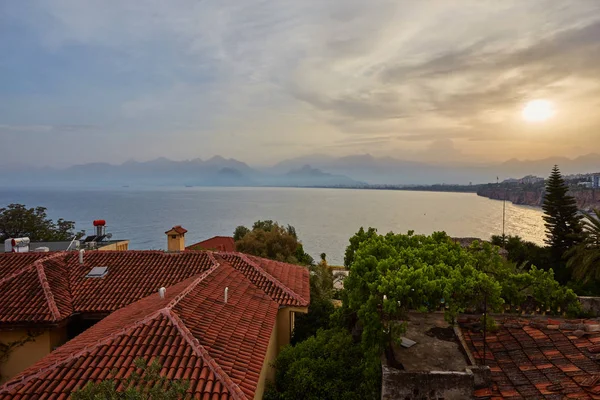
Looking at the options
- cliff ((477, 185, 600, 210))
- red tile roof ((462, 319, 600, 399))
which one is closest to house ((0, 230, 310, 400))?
red tile roof ((462, 319, 600, 399))

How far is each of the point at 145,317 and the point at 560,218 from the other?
38.5 metres

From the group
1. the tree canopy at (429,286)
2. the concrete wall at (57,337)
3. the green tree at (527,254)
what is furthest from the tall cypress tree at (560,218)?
the concrete wall at (57,337)

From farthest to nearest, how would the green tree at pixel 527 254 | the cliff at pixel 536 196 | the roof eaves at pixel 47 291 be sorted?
the cliff at pixel 536 196 → the green tree at pixel 527 254 → the roof eaves at pixel 47 291

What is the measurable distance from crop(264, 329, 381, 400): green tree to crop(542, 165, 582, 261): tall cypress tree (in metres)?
32.6

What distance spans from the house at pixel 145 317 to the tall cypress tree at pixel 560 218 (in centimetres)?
3036

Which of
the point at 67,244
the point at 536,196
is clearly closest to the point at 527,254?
the point at 67,244

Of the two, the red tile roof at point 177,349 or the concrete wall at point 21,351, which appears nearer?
the red tile roof at point 177,349

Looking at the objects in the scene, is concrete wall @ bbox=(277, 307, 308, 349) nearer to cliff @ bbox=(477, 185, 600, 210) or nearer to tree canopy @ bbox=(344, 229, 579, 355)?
tree canopy @ bbox=(344, 229, 579, 355)

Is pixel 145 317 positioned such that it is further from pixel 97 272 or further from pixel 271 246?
pixel 271 246

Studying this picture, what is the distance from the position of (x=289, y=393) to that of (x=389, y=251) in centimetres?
464

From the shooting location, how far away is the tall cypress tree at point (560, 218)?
112 ft

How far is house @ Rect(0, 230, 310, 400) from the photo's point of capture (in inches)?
261

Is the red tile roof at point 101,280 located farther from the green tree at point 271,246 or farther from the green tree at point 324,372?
the green tree at point 271,246

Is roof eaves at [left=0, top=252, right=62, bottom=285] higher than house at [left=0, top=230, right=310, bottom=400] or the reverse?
higher
